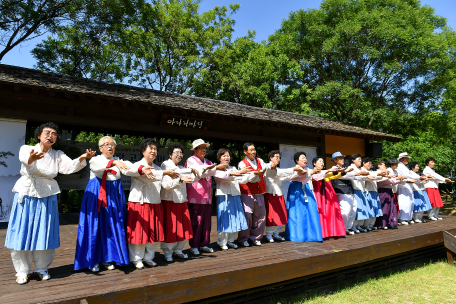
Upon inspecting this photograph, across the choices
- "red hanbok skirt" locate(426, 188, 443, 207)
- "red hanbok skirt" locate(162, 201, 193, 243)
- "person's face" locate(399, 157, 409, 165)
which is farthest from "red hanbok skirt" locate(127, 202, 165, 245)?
"red hanbok skirt" locate(426, 188, 443, 207)

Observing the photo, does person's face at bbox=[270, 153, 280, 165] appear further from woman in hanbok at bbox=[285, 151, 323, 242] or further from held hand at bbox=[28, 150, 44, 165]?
held hand at bbox=[28, 150, 44, 165]

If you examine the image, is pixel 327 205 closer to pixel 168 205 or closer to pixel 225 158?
pixel 225 158

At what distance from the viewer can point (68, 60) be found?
45.0 feet

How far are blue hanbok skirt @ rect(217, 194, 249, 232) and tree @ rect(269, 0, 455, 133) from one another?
10153 mm

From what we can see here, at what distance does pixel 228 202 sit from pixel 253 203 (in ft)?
1.55

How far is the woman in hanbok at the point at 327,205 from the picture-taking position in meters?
4.85

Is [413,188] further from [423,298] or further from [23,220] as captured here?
[23,220]

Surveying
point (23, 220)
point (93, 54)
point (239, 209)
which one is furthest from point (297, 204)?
point (93, 54)

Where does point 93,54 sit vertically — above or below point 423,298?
above

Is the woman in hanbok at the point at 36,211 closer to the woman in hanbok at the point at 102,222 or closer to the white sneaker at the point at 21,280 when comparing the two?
the white sneaker at the point at 21,280

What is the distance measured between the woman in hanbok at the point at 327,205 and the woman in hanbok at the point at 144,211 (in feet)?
8.50

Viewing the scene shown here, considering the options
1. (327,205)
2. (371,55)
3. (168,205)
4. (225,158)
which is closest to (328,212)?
(327,205)

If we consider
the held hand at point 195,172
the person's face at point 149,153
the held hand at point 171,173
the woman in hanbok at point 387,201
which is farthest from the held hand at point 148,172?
the woman in hanbok at point 387,201

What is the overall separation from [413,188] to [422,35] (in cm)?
799
